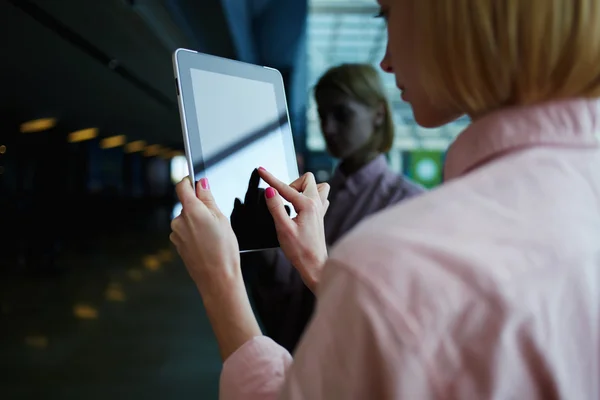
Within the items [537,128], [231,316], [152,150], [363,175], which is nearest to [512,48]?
[537,128]

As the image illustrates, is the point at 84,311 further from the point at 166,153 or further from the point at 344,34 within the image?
the point at 166,153

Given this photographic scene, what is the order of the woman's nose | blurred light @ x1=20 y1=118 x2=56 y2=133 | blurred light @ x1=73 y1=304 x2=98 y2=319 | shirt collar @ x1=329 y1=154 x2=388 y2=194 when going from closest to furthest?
the woman's nose → shirt collar @ x1=329 y1=154 x2=388 y2=194 → blurred light @ x1=73 y1=304 x2=98 y2=319 → blurred light @ x1=20 y1=118 x2=56 y2=133

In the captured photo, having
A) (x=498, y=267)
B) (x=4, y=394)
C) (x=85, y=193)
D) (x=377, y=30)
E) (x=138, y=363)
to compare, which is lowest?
(x=85, y=193)

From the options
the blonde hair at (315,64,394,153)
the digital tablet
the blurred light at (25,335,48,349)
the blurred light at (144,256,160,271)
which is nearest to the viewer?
the digital tablet

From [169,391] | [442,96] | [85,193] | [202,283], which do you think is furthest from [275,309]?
[85,193]

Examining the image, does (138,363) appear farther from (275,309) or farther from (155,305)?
(275,309)

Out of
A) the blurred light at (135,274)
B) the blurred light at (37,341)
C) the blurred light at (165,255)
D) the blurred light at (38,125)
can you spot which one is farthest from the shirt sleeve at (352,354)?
the blurred light at (38,125)

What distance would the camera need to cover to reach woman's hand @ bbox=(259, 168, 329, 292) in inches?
40.8

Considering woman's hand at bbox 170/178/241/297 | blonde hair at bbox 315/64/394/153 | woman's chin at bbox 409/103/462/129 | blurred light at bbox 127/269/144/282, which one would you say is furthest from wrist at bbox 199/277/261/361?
blurred light at bbox 127/269/144/282

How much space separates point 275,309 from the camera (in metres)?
1.62

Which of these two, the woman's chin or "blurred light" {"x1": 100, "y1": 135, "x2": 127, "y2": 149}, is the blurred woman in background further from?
"blurred light" {"x1": 100, "y1": 135, "x2": 127, "y2": 149}

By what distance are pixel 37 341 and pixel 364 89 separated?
170 inches

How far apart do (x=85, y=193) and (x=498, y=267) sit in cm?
1612

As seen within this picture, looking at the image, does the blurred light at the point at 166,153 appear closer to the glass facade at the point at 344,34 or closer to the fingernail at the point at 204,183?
the glass facade at the point at 344,34
